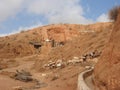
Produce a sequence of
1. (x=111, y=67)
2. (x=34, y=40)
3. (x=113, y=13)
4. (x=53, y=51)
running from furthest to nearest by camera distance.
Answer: (x=34, y=40), (x=53, y=51), (x=113, y=13), (x=111, y=67)

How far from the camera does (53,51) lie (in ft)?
115

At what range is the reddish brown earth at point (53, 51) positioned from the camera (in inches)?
896

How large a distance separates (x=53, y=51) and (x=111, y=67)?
25291 millimetres

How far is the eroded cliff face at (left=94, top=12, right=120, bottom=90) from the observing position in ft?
30.1

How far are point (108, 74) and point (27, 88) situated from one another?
12479mm

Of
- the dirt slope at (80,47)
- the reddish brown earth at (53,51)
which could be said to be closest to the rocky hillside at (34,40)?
the reddish brown earth at (53,51)

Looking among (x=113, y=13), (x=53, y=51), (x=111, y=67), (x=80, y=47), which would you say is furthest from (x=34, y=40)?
(x=111, y=67)

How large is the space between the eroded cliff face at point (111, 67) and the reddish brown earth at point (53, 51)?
606 centimetres

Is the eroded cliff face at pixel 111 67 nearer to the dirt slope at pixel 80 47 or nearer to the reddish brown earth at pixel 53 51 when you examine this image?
the reddish brown earth at pixel 53 51

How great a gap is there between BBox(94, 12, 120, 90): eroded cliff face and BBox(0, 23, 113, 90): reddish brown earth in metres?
6.06

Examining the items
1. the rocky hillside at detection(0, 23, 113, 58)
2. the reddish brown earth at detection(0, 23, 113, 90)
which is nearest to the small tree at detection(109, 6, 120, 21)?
the reddish brown earth at detection(0, 23, 113, 90)

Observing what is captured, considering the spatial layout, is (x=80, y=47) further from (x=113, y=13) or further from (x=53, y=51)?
(x=113, y=13)

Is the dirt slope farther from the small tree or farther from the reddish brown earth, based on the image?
the small tree

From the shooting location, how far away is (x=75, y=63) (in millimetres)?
26516
